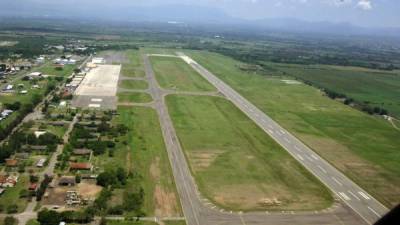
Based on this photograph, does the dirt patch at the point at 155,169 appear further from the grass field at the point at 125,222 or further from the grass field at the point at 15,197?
the grass field at the point at 15,197

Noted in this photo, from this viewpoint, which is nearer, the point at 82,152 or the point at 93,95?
the point at 82,152

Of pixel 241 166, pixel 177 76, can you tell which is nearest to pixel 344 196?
pixel 241 166

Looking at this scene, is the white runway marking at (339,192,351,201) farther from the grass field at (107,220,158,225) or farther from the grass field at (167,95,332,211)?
the grass field at (107,220,158,225)

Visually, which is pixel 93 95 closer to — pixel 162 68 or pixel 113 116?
pixel 113 116

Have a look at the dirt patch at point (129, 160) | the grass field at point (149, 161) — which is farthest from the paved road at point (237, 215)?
the dirt patch at point (129, 160)

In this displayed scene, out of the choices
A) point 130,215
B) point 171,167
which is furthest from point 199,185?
point 130,215

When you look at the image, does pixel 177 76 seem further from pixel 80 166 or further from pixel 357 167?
pixel 80 166

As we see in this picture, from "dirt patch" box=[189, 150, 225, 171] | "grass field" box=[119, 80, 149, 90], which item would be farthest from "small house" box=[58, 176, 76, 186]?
"grass field" box=[119, 80, 149, 90]
